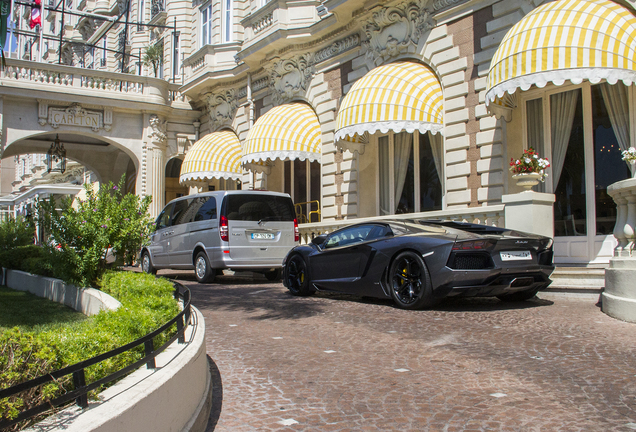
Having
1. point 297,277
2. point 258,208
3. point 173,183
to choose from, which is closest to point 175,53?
point 173,183

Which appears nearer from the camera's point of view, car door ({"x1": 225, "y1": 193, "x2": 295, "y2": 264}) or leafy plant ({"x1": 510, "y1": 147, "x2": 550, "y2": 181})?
leafy plant ({"x1": 510, "y1": 147, "x2": 550, "y2": 181})

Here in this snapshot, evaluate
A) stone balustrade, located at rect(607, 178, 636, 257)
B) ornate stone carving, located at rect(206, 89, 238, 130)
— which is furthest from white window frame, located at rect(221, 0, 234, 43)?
stone balustrade, located at rect(607, 178, 636, 257)

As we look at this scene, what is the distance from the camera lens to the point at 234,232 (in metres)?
12.0

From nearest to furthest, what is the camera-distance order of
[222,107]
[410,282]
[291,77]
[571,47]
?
[410,282] → [571,47] → [291,77] → [222,107]

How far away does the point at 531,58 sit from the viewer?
9898 millimetres

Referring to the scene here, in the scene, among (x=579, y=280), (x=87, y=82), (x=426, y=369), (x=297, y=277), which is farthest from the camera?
(x=87, y=82)

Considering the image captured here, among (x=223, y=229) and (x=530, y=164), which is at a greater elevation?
(x=530, y=164)

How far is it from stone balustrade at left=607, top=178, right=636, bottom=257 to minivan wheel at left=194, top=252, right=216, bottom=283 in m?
8.00

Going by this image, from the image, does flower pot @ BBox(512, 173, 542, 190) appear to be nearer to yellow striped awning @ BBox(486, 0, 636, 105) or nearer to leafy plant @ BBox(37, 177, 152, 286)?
yellow striped awning @ BBox(486, 0, 636, 105)

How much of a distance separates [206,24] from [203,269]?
14693 mm

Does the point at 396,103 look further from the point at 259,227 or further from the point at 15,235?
the point at 15,235

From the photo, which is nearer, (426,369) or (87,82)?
(426,369)

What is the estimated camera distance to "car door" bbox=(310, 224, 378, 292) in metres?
8.62

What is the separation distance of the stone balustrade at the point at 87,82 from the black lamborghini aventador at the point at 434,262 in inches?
652
